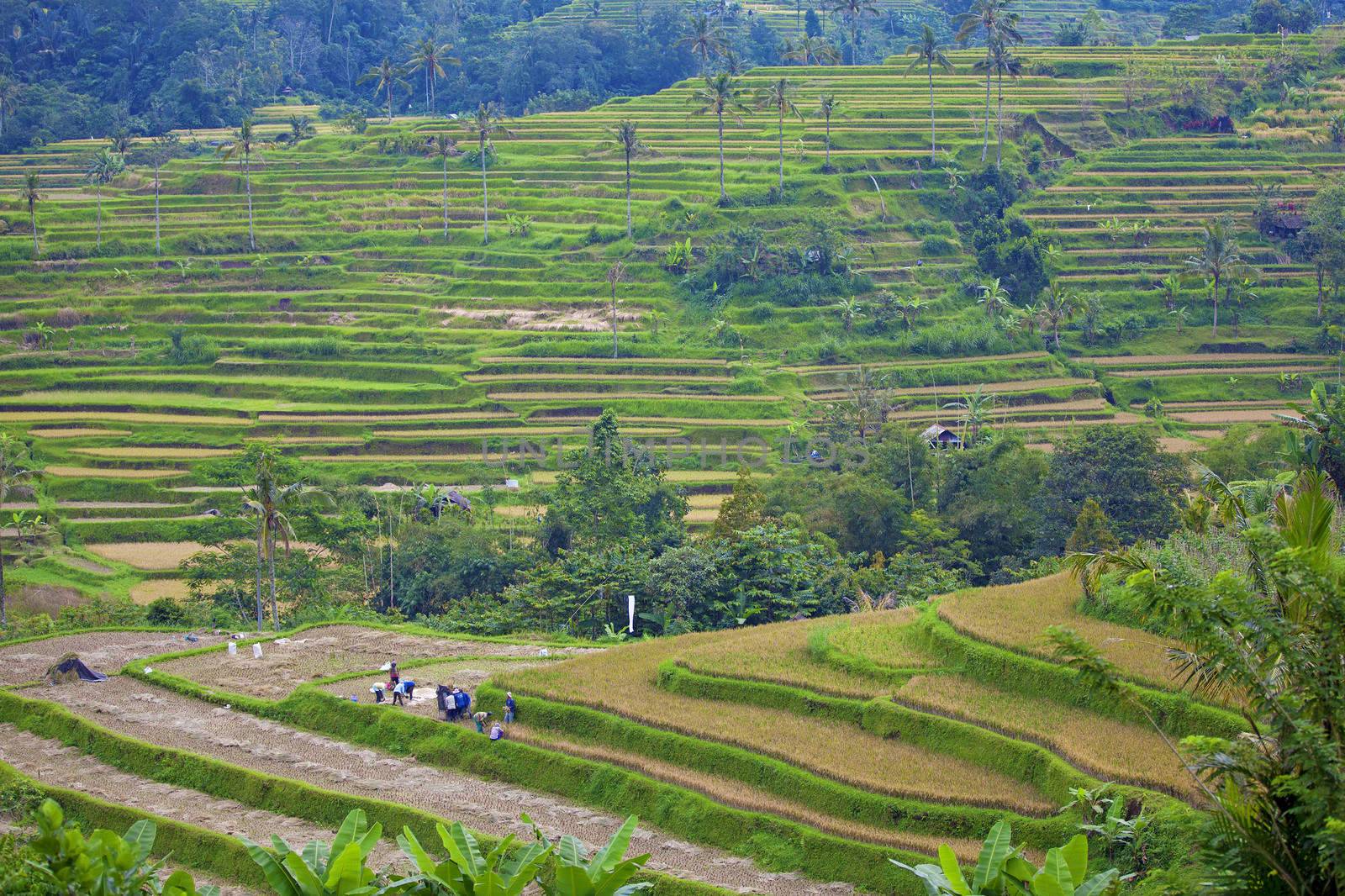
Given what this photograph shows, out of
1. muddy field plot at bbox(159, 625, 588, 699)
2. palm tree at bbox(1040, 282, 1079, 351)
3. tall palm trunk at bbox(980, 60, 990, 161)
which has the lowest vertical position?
muddy field plot at bbox(159, 625, 588, 699)

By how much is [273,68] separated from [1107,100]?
46097mm

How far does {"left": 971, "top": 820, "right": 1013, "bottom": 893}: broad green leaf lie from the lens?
11953 mm

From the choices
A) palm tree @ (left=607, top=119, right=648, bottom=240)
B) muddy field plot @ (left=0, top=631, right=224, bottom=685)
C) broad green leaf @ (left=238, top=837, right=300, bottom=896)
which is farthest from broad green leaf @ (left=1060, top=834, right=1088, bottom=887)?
palm tree @ (left=607, top=119, right=648, bottom=240)

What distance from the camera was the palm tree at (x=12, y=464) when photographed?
37.0m

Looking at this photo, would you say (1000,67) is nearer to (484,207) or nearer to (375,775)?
(484,207)

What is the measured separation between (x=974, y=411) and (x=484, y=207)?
23.8 m

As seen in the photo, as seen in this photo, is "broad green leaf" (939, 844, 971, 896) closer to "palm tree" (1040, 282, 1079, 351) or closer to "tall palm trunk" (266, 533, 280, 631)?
"tall palm trunk" (266, 533, 280, 631)

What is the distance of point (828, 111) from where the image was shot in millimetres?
60000

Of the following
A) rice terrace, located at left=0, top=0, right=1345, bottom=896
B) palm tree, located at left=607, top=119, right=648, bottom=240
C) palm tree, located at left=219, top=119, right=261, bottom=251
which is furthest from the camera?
palm tree, located at left=219, top=119, right=261, bottom=251

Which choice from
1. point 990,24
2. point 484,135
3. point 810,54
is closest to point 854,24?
point 810,54

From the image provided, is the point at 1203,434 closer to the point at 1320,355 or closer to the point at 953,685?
the point at 1320,355

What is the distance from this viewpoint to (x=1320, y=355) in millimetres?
50562

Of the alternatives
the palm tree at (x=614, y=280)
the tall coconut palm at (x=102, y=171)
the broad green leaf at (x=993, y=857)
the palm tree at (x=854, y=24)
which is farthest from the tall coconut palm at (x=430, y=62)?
the broad green leaf at (x=993, y=857)

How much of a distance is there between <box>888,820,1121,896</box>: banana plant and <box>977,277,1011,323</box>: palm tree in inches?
1623
